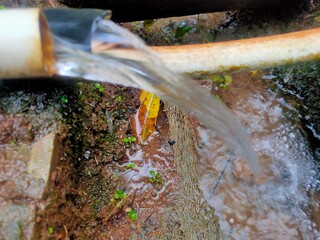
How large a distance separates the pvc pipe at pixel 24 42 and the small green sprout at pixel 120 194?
1.06 metres

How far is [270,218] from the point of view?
2.84 metres

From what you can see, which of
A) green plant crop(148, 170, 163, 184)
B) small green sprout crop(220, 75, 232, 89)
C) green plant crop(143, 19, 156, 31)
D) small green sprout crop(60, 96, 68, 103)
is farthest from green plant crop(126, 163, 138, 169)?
green plant crop(143, 19, 156, 31)

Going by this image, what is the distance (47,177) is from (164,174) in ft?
3.05

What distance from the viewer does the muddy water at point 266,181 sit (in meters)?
2.82

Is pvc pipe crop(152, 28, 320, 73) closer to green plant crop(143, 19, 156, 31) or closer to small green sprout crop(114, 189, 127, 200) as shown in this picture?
small green sprout crop(114, 189, 127, 200)

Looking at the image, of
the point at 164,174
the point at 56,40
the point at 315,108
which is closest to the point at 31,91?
the point at 56,40

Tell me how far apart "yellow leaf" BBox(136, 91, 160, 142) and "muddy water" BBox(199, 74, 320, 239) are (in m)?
0.38

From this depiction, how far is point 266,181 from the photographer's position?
9.72 feet

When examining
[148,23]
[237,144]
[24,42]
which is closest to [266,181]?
[237,144]

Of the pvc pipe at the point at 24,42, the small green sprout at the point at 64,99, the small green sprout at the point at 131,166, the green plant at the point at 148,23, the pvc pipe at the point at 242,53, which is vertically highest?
the pvc pipe at the point at 24,42

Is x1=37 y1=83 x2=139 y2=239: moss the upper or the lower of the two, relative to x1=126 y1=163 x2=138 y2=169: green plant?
upper

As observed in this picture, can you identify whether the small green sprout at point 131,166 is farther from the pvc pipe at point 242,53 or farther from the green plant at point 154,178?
the pvc pipe at point 242,53

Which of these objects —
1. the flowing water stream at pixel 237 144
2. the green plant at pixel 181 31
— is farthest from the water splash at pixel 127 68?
the green plant at pixel 181 31

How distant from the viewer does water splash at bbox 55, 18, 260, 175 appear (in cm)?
213
